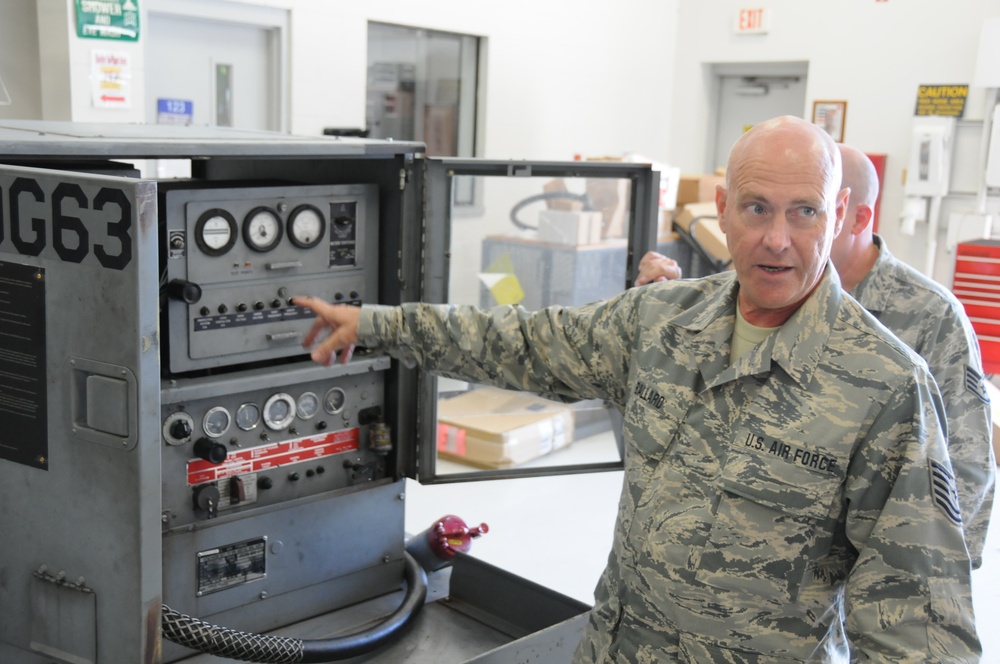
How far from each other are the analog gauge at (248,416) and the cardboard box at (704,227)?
12.9ft

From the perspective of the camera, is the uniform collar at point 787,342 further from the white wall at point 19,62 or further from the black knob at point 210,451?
the white wall at point 19,62

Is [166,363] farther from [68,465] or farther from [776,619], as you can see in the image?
[776,619]

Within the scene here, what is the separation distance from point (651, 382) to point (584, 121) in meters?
5.74

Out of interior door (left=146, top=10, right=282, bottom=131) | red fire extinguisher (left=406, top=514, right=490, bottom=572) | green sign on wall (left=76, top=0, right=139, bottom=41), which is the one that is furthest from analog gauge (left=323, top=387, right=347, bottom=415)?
interior door (left=146, top=10, right=282, bottom=131)

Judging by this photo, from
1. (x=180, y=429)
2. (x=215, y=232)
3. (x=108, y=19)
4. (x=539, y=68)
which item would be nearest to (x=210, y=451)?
(x=180, y=429)

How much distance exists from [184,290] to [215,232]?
0.14m

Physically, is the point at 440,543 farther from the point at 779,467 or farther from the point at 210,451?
the point at 779,467

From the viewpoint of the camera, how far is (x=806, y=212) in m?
1.44

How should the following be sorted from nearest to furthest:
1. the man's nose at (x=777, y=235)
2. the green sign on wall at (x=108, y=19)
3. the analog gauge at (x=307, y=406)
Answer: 1. the man's nose at (x=777, y=235)
2. the analog gauge at (x=307, y=406)
3. the green sign on wall at (x=108, y=19)

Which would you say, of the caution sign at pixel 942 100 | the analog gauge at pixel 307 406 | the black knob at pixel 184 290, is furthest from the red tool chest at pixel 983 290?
the black knob at pixel 184 290

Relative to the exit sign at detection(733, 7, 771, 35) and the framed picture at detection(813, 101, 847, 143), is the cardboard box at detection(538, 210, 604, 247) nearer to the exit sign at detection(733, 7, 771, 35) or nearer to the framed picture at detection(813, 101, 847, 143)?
the framed picture at detection(813, 101, 847, 143)

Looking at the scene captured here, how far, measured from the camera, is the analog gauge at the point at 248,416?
2.10 m

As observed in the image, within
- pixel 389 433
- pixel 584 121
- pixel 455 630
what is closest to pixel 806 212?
pixel 389 433

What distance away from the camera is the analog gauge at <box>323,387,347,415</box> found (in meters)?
2.26
